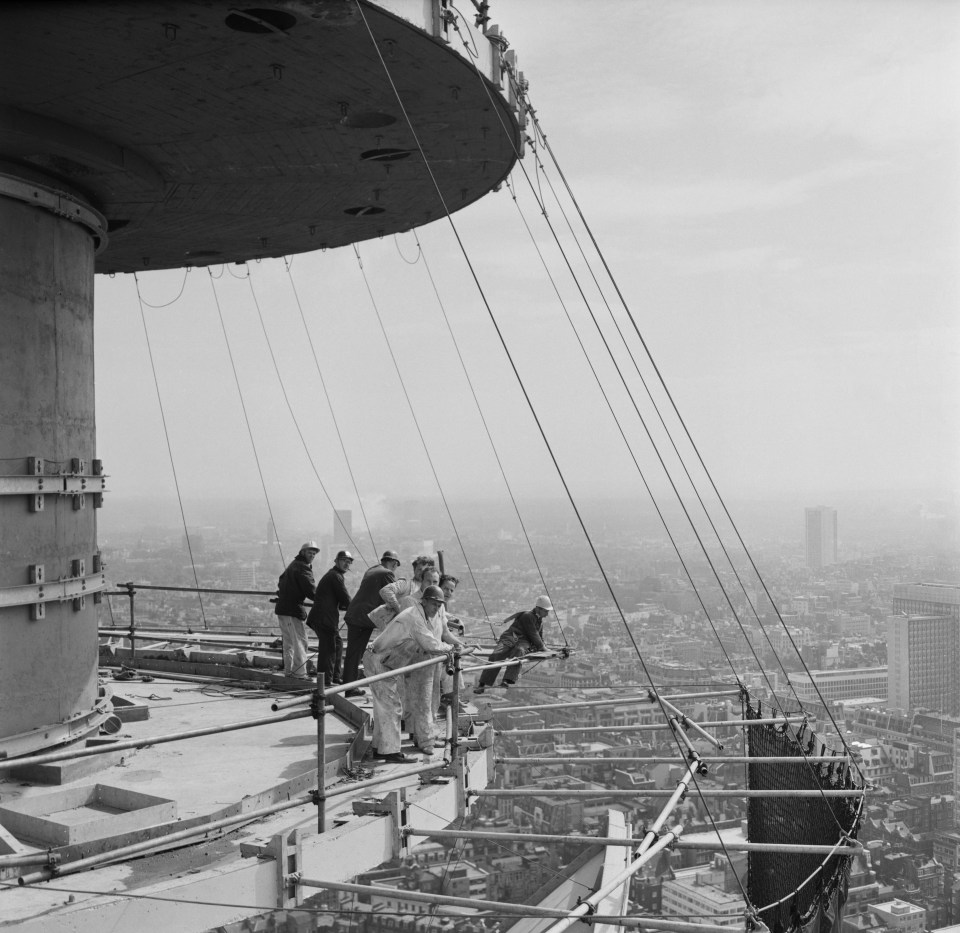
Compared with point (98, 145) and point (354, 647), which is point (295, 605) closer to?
point (354, 647)

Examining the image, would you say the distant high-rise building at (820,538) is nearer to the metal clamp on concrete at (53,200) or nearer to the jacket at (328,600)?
the jacket at (328,600)

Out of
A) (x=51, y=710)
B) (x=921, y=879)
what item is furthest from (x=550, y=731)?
(x=921, y=879)

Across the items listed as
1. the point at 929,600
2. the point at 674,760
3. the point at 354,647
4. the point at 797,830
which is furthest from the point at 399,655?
the point at 929,600

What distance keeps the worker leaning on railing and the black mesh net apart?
371 cm

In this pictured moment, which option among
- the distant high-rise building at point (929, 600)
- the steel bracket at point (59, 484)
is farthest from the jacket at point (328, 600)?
the distant high-rise building at point (929, 600)

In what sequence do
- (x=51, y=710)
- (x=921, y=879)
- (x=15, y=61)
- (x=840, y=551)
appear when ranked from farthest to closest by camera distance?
(x=840, y=551) → (x=921, y=879) → (x=51, y=710) → (x=15, y=61)

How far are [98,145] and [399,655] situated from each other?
20.3 ft

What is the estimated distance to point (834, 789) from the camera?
1093 cm

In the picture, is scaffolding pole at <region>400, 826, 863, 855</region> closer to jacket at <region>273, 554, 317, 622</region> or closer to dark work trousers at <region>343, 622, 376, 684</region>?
dark work trousers at <region>343, 622, 376, 684</region>

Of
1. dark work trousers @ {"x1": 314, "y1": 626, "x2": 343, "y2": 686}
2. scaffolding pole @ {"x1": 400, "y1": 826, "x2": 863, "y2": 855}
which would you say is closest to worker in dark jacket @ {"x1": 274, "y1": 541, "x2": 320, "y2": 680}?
dark work trousers @ {"x1": 314, "y1": 626, "x2": 343, "y2": 686}

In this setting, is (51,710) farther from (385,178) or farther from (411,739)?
(385,178)

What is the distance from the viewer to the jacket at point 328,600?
43.8 feet

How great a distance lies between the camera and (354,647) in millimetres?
12852

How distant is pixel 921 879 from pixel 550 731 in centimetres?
1307
